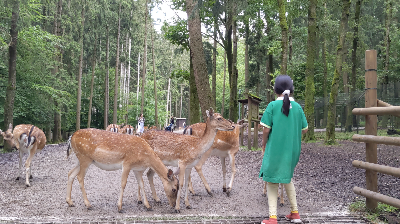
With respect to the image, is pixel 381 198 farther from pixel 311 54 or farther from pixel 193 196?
pixel 311 54

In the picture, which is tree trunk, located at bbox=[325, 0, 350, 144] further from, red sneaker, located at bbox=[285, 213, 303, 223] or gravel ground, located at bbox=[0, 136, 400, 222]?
red sneaker, located at bbox=[285, 213, 303, 223]

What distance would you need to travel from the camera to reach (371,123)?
20.3 feet

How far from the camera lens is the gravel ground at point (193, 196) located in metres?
6.33

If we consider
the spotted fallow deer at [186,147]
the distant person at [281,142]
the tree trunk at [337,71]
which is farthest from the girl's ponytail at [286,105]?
the tree trunk at [337,71]

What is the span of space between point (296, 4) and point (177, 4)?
842cm

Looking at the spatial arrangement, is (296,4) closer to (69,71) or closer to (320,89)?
(320,89)

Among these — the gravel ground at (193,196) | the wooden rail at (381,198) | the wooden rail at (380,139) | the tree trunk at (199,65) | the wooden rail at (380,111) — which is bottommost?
the gravel ground at (193,196)

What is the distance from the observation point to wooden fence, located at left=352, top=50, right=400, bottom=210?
18.1 feet

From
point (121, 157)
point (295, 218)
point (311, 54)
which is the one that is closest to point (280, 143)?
point (295, 218)

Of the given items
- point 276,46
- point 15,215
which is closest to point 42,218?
point 15,215

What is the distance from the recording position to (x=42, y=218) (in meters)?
5.91

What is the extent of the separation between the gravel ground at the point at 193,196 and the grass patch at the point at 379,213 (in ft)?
0.85

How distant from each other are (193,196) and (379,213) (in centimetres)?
371

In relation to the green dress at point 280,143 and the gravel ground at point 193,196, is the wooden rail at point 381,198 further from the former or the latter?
the green dress at point 280,143
